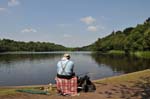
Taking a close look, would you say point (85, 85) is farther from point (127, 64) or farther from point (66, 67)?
point (127, 64)

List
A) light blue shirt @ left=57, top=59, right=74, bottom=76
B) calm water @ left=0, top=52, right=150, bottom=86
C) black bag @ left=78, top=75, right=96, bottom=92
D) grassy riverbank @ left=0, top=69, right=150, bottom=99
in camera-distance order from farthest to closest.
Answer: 1. calm water @ left=0, top=52, right=150, bottom=86
2. black bag @ left=78, top=75, right=96, bottom=92
3. light blue shirt @ left=57, top=59, right=74, bottom=76
4. grassy riverbank @ left=0, top=69, right=150, bottom=99

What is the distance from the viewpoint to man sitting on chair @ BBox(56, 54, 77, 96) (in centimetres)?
1423

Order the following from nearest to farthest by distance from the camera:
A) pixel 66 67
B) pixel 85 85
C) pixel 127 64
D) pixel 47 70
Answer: pixel 66 67
pixel 85 85
pixel 47 70
pixel 127 64

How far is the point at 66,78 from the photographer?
1439cm

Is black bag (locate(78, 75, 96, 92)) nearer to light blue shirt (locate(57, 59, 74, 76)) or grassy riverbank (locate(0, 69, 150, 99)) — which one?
grassy riverbank (locate(0, 69, 150, 99))

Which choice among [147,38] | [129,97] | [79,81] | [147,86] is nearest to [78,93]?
[79,81]

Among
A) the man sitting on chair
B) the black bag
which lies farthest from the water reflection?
the man sitting on chair

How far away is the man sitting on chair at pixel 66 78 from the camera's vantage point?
1423 cm

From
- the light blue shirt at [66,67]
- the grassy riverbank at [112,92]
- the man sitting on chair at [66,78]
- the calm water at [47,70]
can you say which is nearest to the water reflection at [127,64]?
the calm water at [47,70]

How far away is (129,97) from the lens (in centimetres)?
1408

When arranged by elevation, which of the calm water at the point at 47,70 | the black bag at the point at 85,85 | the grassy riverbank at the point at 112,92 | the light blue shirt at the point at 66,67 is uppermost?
the light blue shirt at the point at 66,67

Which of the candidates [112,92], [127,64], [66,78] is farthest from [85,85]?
[127,64]

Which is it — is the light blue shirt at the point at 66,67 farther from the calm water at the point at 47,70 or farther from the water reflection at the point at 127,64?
the water reflection at the point at 127,64

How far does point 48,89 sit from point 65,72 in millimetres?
1879
